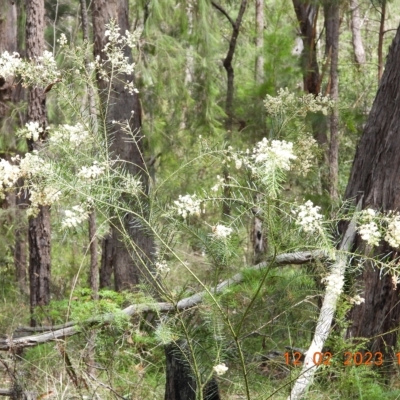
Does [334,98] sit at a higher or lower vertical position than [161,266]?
higher

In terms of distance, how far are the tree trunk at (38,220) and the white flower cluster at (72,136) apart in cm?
408

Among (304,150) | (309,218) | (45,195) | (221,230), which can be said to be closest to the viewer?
(309,218)

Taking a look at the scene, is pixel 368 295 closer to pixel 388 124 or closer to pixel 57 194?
pixel 388 124

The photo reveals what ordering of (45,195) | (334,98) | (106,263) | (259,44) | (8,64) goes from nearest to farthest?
1. (45,195)
2. (8,64)
3. (334,98)
4. (106,263)
5. (259,44)

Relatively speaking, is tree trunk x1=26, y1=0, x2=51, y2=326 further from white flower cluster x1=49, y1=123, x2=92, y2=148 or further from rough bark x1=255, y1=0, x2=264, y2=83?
rough bark x1=255, y1=0, x2=264, y2=83

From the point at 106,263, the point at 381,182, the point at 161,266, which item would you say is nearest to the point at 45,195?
the point at 161,266

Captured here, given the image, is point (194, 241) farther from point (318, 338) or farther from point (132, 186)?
point (318, 338)

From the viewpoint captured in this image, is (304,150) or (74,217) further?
(304,150)

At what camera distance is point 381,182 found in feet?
19.6

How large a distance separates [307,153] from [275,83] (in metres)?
7.16

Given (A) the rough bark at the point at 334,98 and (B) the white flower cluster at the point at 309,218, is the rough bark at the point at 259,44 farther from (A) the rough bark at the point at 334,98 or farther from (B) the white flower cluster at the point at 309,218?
(B) the white flower cluster at the point at 309,218

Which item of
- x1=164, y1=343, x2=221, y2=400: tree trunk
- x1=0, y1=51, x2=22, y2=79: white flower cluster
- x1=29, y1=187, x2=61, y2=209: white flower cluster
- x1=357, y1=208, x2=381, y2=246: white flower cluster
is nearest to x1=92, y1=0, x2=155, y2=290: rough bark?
x1=164, y1=343, x2=221, y2=400: tree trunk

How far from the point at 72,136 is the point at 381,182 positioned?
2.62m

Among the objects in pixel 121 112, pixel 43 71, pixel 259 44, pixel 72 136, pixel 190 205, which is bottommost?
pixel 190 205
